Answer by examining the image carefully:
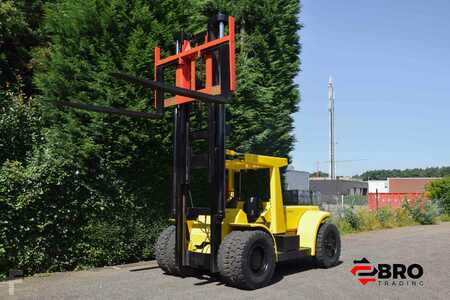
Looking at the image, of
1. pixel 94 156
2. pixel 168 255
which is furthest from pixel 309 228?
pixel 94 156

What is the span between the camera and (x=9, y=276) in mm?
8422

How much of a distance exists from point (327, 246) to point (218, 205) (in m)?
3.16

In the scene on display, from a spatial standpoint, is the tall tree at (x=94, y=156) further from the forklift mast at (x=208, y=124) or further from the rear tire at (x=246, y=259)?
the rear tire at (x=246, y=259)

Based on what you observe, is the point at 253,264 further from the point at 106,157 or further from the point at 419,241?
the point at 419,241

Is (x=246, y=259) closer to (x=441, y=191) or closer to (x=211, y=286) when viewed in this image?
(x=211, y=286)

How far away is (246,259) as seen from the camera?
732cm

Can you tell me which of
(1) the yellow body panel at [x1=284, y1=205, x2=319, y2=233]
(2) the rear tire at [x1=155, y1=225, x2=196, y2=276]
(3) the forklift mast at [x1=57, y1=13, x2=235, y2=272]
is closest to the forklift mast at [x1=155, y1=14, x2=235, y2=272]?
(3) the forklift mast at [x1=57, y1=13, x2=235, y2=272]

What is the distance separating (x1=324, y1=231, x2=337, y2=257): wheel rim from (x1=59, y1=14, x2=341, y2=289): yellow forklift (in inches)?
11.8

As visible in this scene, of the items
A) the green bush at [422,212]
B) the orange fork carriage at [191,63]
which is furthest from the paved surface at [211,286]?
the green bush at [422,212]

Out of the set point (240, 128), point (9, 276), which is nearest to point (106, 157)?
point (9, 276)

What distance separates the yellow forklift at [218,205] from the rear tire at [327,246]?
0.03 m

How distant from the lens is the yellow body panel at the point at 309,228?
30.2 ft

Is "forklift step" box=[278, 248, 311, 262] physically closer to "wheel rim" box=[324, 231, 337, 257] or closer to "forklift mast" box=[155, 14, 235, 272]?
"wheel rim" box=[324, 231, 337, 257]

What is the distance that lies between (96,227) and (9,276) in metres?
1.76
